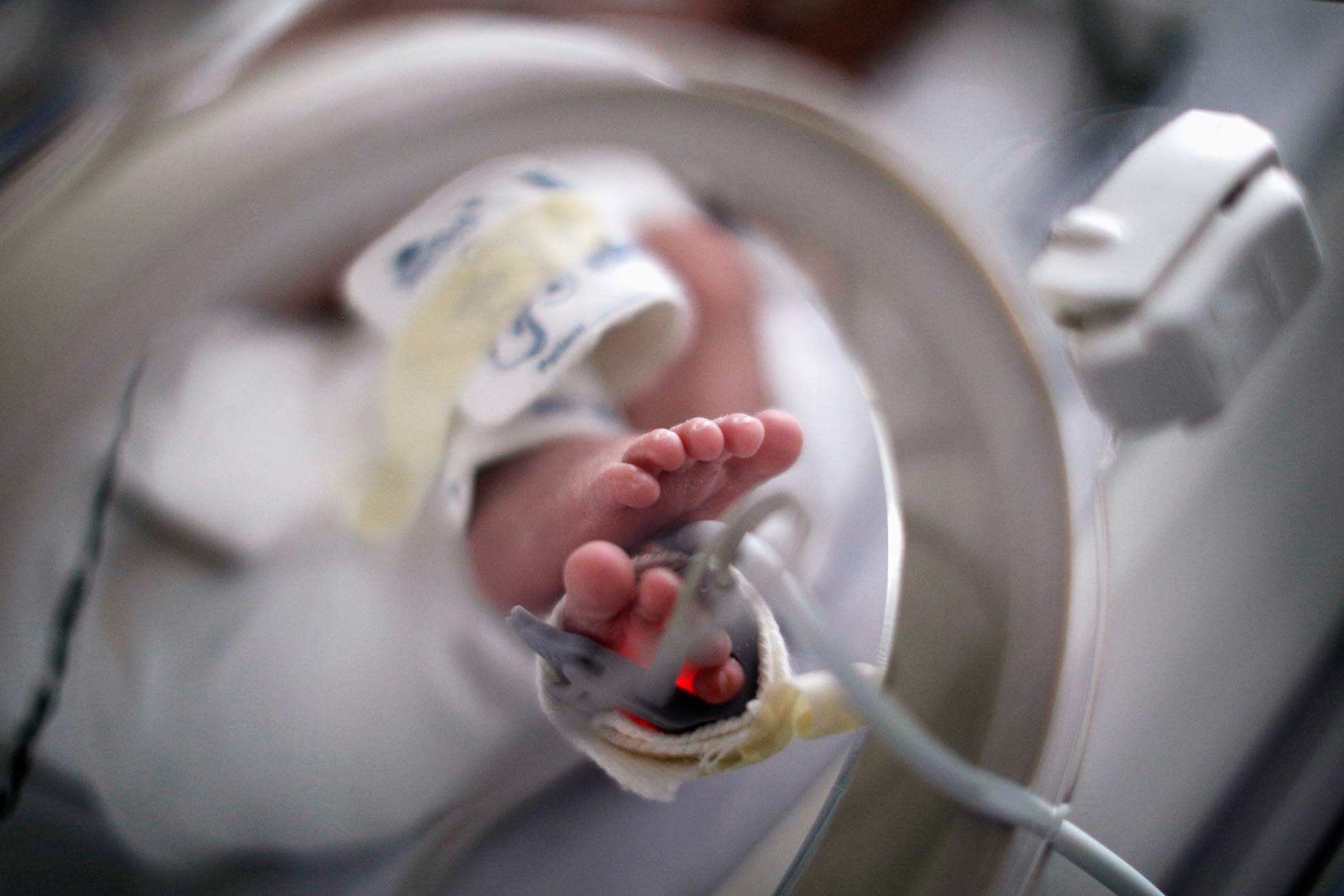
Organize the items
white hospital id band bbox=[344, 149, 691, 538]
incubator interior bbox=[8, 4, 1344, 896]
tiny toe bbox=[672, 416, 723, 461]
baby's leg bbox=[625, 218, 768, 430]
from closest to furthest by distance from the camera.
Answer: incubator interior bbox=[8, 4, 1344, 896], tiny toe bbox=[672, 416, 723, 461], white hospital id band bbox=[344, 149, 691, 538], baby's leg bbox=[625, 218, 768, 430]

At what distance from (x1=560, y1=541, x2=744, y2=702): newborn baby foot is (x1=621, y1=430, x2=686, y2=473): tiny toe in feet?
0.13

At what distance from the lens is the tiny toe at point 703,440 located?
1.17 feet

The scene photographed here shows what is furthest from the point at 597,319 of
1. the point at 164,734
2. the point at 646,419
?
the point at 164,734

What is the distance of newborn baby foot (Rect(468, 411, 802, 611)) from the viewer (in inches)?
14.3

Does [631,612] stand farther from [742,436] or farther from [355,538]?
[355,538]

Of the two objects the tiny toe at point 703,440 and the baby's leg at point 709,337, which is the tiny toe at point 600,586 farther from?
the baby's leg at point 709,337

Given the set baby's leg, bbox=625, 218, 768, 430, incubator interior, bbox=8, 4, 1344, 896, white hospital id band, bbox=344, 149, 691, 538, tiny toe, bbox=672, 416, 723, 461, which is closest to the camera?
incubator interior, bbox=8, 4, 1344, 896

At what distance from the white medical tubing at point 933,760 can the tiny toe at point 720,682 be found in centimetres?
3

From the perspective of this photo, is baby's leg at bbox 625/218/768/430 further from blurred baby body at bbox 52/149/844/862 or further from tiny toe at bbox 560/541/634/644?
tiny toe at bbox 560/541/634/644

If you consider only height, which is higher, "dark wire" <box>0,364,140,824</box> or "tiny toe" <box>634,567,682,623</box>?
"tiny toe" <box>634,567,682,623</box>

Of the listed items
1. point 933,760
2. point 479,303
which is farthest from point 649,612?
point 479,303

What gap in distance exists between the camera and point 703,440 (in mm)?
358

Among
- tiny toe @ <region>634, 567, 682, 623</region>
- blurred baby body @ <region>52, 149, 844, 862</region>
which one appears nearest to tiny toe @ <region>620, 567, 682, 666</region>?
tiny toe @ <region>634, 567, 682, 623</region>

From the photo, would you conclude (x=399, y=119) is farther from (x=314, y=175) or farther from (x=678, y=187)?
(x=678, y=187)
